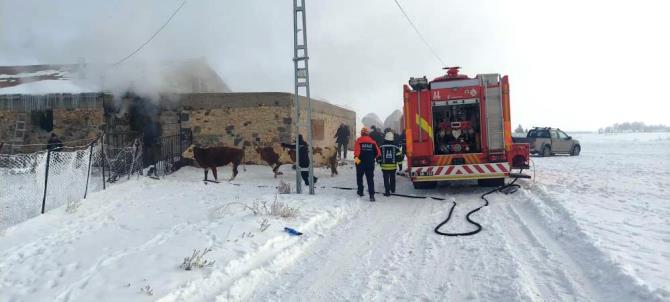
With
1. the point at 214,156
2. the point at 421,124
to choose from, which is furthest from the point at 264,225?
the point at 214,156

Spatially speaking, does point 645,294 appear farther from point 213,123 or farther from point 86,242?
point 213,123

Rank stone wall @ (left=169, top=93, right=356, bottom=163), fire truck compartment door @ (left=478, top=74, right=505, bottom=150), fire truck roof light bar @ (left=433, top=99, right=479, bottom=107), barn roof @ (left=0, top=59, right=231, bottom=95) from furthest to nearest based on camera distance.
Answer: barn roof @ (left=0, top=59, right=231, bottom=95), stone wall @ (left=169, top=93, right=356, bottom=163), fire truck roof light bar @ (left=433, top=99, right=479, bottom=107), fire truck compartment door @ (left=478, top=74, right=505, bottom=150)

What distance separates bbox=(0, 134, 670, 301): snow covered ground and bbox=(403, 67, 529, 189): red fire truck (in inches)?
39.4

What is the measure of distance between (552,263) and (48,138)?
17.4 metres

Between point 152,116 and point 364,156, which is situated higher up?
point 152,116

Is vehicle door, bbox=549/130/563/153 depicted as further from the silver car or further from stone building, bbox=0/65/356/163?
stone building, bbox=0/65/356/163

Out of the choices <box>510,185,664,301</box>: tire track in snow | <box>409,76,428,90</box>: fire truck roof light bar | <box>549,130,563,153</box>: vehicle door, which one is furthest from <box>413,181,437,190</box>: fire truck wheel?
<box>549,130,563,153</box>: vehicle door

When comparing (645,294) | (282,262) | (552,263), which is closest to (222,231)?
(282,262)

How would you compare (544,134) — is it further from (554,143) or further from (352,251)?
(352,251)

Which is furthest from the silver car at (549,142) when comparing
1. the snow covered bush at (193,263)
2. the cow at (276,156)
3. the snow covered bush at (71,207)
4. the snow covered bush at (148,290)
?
the snow covered bush at (148,290)

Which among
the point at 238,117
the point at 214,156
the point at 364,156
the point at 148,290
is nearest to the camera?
the point at 148,290

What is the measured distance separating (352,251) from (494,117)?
602cm

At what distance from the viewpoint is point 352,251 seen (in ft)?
18.2

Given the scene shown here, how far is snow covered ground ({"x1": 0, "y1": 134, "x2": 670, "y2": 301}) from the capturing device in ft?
13.2
